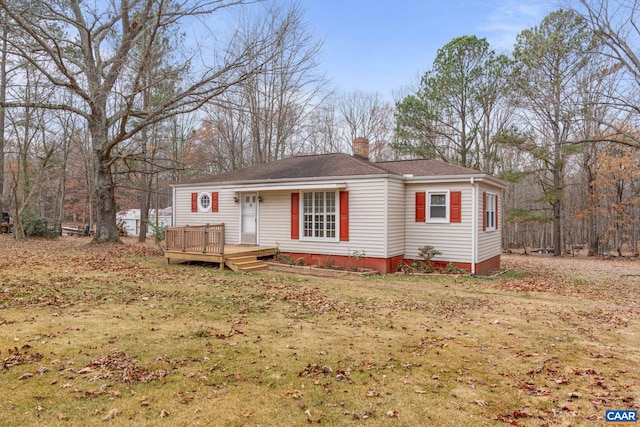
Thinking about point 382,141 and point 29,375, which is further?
point 382,141

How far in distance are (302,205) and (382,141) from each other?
18.3 meters

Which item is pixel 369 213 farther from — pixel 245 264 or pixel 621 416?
pixel 621 416

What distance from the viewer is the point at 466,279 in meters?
11.5

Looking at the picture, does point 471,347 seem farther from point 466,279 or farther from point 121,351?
point 466,279

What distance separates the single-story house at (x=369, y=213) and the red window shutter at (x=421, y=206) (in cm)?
3

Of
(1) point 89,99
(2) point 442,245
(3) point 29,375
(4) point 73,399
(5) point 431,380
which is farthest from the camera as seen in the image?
(1) point 89,99

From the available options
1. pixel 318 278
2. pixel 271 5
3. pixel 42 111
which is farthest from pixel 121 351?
pixel 42 111

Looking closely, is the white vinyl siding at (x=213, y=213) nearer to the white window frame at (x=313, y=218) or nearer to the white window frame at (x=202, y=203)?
the white window frame at (x=202, y=203)

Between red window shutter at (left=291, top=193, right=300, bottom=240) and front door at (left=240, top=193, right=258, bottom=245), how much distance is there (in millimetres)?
1680

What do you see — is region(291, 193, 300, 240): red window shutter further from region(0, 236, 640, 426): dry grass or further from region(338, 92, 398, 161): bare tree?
region(338, 92, 398, 161): bare tree

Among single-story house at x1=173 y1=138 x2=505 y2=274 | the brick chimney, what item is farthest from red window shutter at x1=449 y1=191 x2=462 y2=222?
the brick chimney

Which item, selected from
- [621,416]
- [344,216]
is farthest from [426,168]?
[621,416]

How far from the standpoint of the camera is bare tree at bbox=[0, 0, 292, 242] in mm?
12945

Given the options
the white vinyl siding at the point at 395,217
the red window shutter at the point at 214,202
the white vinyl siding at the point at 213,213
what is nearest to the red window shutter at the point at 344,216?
the white vinyl siding at the point at 395,217
